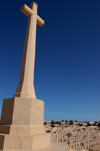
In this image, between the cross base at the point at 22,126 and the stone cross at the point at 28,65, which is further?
the stone cross at the point at 28,65

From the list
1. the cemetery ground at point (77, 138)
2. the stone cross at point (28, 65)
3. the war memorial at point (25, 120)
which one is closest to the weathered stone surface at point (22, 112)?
the war memorial at point (25, 120)

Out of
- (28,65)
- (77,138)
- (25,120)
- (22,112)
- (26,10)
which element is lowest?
(77,138)

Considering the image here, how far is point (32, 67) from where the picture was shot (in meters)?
5.16

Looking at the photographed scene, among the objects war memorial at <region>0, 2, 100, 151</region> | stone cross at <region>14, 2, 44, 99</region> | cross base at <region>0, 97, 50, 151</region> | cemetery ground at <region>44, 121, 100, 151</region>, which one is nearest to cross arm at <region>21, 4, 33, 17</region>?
stone cross at <region>14, 2, 44, 99</region>

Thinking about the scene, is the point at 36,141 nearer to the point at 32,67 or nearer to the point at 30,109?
the point at 30,109

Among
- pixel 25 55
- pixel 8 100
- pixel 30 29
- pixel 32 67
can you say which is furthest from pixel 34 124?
pixel 30 29

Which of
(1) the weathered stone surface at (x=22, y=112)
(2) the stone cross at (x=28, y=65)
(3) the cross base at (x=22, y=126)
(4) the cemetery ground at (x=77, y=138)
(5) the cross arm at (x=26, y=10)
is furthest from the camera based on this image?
(4) the cemetery ground at (x=77, y=138)

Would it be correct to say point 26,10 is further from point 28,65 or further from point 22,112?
point 22,112

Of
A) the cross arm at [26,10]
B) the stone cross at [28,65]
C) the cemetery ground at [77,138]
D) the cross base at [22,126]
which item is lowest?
the cemetery ground at [77,138]

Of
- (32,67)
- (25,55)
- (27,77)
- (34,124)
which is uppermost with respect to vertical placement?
(25,55)

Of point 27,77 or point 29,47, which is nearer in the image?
point 27,77

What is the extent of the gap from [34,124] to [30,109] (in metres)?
0.55

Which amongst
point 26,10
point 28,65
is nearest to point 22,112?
point 28,65

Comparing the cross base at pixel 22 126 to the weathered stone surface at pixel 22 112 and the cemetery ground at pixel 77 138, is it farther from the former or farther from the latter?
the cemetery ground at pixel 77 138
